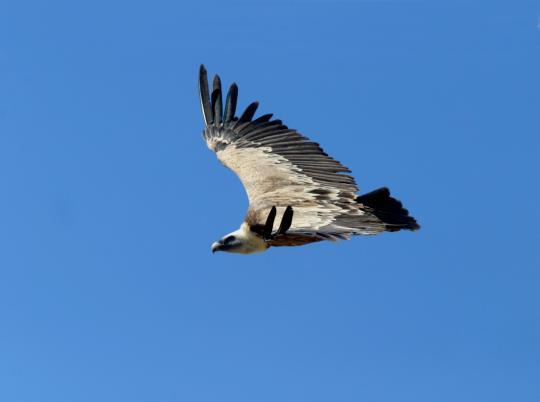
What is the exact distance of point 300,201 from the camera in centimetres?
1528

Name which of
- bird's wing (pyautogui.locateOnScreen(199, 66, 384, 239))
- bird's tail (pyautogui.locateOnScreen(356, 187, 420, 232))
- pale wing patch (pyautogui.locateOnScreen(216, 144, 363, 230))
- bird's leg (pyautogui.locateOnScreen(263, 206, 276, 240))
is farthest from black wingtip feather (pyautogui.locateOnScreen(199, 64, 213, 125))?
bird's leg (pyautogui.locateOnScreen(263, 206, 276, 240))

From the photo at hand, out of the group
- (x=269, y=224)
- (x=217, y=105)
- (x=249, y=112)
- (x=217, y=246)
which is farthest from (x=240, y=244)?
(x=217, y=105)

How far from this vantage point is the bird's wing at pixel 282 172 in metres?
14.3

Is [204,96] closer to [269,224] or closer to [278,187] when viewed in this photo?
[278,187]

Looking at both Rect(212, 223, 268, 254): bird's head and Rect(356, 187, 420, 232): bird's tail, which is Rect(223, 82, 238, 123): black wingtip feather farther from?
Rect(212, 223, 268, 254): bird's head

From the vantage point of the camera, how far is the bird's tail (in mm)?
14664

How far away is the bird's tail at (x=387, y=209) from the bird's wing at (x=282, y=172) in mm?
142

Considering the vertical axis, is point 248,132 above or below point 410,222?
above

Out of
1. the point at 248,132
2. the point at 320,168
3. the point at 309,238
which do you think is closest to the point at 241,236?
the point at 309,238

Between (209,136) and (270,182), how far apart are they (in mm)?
2242

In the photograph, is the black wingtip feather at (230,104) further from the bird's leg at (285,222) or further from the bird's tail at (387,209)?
the bird's leg at (285,222)

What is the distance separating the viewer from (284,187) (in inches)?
627

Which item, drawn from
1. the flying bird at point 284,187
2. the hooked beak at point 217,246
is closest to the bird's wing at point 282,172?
the flying bird at point 284,187

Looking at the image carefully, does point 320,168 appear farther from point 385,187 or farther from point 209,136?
point 209,136
